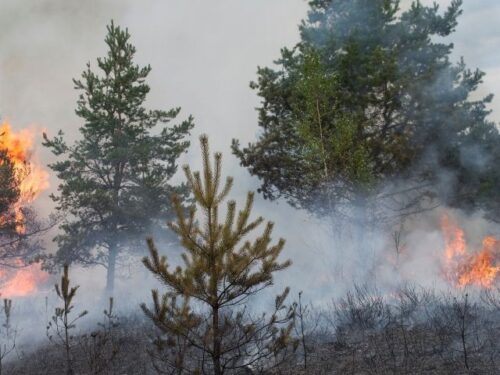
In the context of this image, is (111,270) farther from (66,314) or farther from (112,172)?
(66,314)

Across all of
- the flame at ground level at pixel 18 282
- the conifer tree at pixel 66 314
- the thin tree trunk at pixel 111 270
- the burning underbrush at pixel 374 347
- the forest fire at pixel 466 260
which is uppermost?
the flame at ground level at pixel 18 282

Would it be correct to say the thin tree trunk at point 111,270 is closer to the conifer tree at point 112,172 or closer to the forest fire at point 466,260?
the conifer tree at point 112,172

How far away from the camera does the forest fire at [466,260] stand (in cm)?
1964

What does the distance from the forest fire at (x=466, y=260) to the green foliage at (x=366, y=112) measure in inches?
94.5

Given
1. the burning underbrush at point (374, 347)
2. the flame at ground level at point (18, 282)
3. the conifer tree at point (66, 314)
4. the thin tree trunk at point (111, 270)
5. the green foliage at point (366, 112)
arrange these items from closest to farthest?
the conifer tree at point (66, 314) < the burning underbrush at point (374, 347) < the green foliage at point (366, 112) < the thin tree trunk at point (111, 270) < the flame at ground level at point (18, 282)

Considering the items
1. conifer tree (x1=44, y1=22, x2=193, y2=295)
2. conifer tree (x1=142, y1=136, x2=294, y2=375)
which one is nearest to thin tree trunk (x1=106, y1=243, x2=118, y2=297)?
conifer tree (x1=44, y1=22, x2=193, y2=295)

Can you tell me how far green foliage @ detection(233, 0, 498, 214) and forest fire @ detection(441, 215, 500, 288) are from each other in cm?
240

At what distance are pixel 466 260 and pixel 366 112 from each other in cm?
745

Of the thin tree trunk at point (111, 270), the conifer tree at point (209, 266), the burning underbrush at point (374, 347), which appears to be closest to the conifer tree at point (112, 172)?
the thin tree trunk at point (111, 270)

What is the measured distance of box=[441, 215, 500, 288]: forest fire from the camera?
19641 millimetres

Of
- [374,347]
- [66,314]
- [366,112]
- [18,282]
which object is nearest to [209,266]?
[66,314]

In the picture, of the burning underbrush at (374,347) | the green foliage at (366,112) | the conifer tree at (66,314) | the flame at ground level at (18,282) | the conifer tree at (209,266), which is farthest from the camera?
the flame at ground level at (18,282)

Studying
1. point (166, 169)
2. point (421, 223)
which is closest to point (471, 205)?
point (421, 223)

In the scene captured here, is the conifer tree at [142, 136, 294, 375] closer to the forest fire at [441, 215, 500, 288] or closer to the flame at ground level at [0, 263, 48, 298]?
the forest fire at [441, 215, 500, 288]
